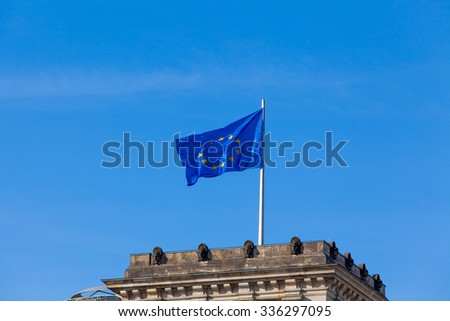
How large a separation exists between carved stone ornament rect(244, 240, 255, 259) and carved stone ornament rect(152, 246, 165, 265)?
17.8 ft

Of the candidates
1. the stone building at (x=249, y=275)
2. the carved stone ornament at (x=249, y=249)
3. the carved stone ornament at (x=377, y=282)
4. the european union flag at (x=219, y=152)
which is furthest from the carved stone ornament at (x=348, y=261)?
the european union flag at (x=219, y=152)

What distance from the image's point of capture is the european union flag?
4154 inches

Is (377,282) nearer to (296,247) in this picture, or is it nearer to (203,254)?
(296,247)

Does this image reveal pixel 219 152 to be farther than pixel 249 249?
Yes

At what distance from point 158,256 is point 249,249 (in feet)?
19.5

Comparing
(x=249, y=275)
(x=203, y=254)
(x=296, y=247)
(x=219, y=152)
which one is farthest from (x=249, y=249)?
(x=219, y=152)

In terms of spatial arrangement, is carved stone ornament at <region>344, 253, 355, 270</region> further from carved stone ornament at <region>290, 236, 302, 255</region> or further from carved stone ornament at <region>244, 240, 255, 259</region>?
carved stone ornament at <region>244, 240, 255, 259</region>

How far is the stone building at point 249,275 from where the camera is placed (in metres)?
98.0

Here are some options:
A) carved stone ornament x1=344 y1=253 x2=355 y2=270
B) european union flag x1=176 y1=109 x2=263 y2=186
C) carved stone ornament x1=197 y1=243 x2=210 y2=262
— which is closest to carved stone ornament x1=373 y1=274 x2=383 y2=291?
carved stone ornament x1=344 y1=253 x2=355 y2=270

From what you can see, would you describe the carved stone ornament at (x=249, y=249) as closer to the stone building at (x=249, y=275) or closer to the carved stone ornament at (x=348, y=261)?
the stone building at (x=249, y=275)

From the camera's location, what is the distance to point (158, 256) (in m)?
103
